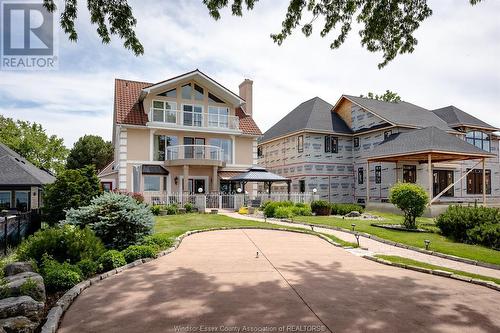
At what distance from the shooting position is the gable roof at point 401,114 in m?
30.2

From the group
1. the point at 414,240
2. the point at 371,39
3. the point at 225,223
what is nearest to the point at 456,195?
the point at 414,240

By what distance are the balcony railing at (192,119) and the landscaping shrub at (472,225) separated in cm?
1820

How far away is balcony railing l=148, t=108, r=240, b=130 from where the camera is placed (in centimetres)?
2620

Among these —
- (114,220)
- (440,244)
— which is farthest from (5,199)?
(440,244)

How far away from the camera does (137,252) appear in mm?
8688

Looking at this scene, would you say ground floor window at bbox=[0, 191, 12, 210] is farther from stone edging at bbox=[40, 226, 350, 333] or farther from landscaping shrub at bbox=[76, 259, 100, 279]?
landscaping shrub at bbox=[76, 259, 100, 279]

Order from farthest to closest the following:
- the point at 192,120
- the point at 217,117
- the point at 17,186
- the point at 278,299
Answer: the point at 217,117 < the point at 192,120 < the point at 17,186 < the point at 278,299

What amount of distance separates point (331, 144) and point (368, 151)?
4.79 meters

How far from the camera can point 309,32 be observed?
864 cm

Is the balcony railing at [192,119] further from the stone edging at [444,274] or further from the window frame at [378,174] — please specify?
the stone edging at [444,274]

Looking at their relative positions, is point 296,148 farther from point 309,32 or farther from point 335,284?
point 335,284

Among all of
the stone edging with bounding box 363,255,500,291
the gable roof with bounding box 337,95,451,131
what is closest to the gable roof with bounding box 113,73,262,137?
the gable roof with bounding box 337,95,451,131

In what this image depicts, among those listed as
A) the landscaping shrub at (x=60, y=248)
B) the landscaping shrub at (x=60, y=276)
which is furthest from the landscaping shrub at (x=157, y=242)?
the landscaping shrub at (x=60, y=276)

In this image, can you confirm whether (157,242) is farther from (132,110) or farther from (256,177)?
(132,110)
